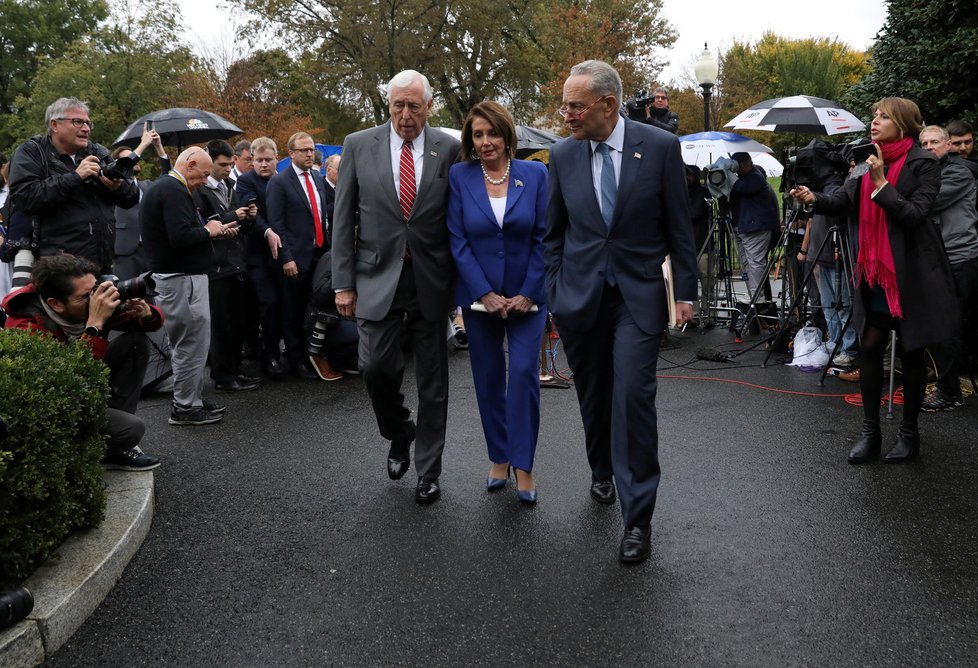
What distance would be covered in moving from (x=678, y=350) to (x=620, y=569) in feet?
18.2

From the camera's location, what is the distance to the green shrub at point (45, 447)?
10.2ft

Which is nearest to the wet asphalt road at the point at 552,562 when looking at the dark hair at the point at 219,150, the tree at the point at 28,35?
the dark hair at the point at 219,150

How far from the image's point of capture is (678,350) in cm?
891

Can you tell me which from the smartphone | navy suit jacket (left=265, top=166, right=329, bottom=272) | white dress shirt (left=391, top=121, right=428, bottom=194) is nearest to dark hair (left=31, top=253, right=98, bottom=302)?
white dress shirt (left=391, top=121, right=428, bottom=194)

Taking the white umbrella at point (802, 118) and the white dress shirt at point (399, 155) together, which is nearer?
the white dress shirt at point (399, 155)

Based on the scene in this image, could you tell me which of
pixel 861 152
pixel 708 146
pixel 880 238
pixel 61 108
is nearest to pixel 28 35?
pixel 708 146

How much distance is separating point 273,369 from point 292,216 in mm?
1428

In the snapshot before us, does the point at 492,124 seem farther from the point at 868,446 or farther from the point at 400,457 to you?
the point at 868,446

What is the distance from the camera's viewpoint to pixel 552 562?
368 cm

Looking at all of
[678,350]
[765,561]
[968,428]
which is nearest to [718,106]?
[678,350]

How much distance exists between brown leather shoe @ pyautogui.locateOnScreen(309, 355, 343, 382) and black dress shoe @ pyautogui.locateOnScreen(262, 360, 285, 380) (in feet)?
1.02

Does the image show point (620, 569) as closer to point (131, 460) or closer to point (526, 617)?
point (526, 617)

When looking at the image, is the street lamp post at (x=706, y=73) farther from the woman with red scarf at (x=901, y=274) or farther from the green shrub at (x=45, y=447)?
the green shrub at (x=45, y=447)

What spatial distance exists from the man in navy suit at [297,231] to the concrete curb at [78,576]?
12.3 ft
